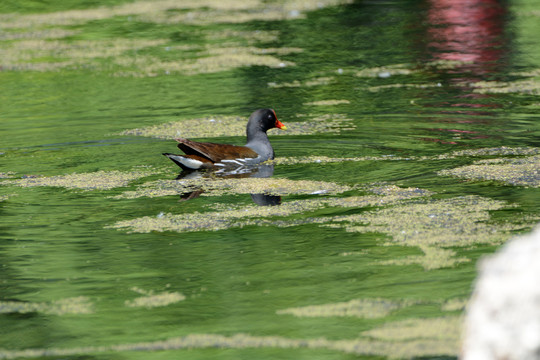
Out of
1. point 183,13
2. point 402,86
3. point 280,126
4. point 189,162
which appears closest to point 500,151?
point 280,126

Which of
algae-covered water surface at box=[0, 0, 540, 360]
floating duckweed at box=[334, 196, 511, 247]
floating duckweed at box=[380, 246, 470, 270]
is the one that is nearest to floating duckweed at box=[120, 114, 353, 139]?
algae-covered water surface at box=[0, 0, 540, 360]

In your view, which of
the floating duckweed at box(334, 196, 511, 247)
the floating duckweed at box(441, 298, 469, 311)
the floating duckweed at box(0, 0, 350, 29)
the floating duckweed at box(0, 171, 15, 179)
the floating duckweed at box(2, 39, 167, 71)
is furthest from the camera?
the floating duckweed at box(0, 0, 350, 29)

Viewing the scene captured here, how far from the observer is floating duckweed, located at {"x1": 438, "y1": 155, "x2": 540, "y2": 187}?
23.4 feet

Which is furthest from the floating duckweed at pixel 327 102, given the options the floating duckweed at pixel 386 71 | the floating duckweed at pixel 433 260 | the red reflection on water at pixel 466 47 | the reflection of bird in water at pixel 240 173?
the floating duckweed at pixel 433 260

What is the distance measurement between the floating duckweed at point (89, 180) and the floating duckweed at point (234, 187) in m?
0.27

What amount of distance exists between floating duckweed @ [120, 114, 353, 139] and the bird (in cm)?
88

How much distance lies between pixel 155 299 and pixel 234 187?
2.55m

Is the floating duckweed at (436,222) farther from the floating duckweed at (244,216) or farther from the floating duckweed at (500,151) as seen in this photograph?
the floating duckweed at (500,151)

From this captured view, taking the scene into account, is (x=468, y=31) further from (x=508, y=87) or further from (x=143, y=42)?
(x=143, y=42)

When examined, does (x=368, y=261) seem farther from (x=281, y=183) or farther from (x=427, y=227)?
(x=281, y=183)

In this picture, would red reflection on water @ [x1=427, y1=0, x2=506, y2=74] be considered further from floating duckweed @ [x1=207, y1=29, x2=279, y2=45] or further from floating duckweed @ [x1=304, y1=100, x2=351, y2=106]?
floating duckweed @ [x1=207, y1=29, x2=279, y2=45]

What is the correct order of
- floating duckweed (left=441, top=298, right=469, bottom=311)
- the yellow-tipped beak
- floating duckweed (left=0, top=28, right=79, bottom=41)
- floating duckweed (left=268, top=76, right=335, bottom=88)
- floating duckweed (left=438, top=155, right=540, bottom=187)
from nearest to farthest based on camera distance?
1. floating duckweed (left=441, top=298, right=469, bottom=311)
2. floating duckweed (left=438, top=155, right=540, bottom=187)
3. the yellow-tipped beak
4. floating duckweed (left=268, top=76, right=335, bottom=88)
5. floating duckweed (left=0, top=28, right=79, bottom=41)

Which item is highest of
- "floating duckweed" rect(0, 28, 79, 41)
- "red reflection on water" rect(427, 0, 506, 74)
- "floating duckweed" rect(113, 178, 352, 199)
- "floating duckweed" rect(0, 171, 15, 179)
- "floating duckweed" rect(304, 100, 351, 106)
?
"floating duckweed" rect(0, 28, 79, 41)

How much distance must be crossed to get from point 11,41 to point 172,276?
11642 millimetres
